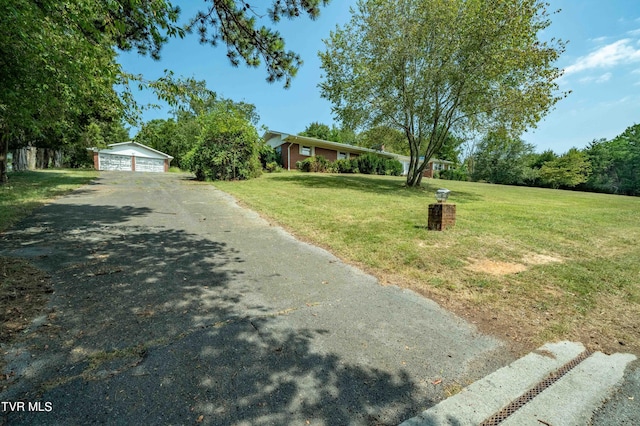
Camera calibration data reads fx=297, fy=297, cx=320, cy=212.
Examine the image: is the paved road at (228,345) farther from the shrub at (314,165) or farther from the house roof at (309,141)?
the house roof at (309,141)

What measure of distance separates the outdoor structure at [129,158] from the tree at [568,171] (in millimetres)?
40533

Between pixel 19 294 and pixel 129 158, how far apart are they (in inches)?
1267

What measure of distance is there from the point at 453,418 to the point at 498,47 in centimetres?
1540

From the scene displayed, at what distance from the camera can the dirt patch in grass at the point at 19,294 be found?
93.4 inches

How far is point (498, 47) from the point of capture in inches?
501

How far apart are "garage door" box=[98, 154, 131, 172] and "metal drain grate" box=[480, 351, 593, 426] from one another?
3502 cm

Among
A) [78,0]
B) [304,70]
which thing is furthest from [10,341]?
[304,70]

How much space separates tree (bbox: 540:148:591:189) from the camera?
97.8ft

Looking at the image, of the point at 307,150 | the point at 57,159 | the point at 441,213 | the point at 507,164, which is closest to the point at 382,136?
the point at 307,150

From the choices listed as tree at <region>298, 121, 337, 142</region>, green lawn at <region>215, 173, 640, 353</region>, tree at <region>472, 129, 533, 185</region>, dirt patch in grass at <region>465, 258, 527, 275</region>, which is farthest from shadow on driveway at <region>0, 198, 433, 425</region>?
tree at <region>298, 121, 337, 142</region>

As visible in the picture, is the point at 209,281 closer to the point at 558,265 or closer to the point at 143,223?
the point at 143,223

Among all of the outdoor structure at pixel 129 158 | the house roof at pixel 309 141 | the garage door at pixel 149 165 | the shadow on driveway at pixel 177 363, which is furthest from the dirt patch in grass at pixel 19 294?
the garage door at pixel 149 165

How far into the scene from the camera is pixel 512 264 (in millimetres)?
4289

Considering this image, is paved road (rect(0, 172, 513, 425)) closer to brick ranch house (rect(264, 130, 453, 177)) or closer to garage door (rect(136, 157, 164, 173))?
brick ranch house (rect(264, 130, 453, 177))
